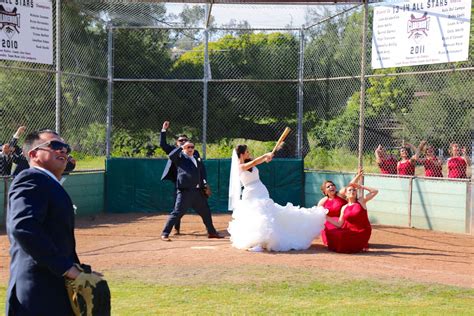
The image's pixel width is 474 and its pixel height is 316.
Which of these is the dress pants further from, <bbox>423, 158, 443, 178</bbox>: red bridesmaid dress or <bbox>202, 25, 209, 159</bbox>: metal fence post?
<bbox>423, 158, 443, 178</bbox>: red bridesmaid dress

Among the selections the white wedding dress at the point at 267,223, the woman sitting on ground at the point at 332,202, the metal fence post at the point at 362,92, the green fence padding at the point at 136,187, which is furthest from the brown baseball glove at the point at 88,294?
the green fence padding at the point at 136,187

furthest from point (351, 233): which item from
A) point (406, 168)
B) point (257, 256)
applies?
point (406, 168)

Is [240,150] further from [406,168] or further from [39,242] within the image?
[39,242]

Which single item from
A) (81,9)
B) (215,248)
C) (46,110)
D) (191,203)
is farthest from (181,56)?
(215,248)

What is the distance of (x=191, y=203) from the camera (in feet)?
38.2

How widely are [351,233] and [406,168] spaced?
4043 mm

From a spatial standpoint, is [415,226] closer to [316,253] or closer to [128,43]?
[316,253]

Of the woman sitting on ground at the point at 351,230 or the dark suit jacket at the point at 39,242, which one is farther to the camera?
the woman sitting on ground at the point at 351,230

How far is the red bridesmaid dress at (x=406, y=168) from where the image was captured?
13820 millimetres

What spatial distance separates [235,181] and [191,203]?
0.98 metres

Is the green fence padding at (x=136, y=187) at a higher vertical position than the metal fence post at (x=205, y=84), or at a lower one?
lower

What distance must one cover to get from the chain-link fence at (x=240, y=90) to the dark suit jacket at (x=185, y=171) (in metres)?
3.98

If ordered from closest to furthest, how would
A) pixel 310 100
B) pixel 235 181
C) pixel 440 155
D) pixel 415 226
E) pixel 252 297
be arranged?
pixel 252 297
pixel 235 181
pixel 415 226
pixel 440 155
pixel 310 100

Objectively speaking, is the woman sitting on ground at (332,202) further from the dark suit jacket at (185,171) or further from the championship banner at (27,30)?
the championship banner at (27,30)
